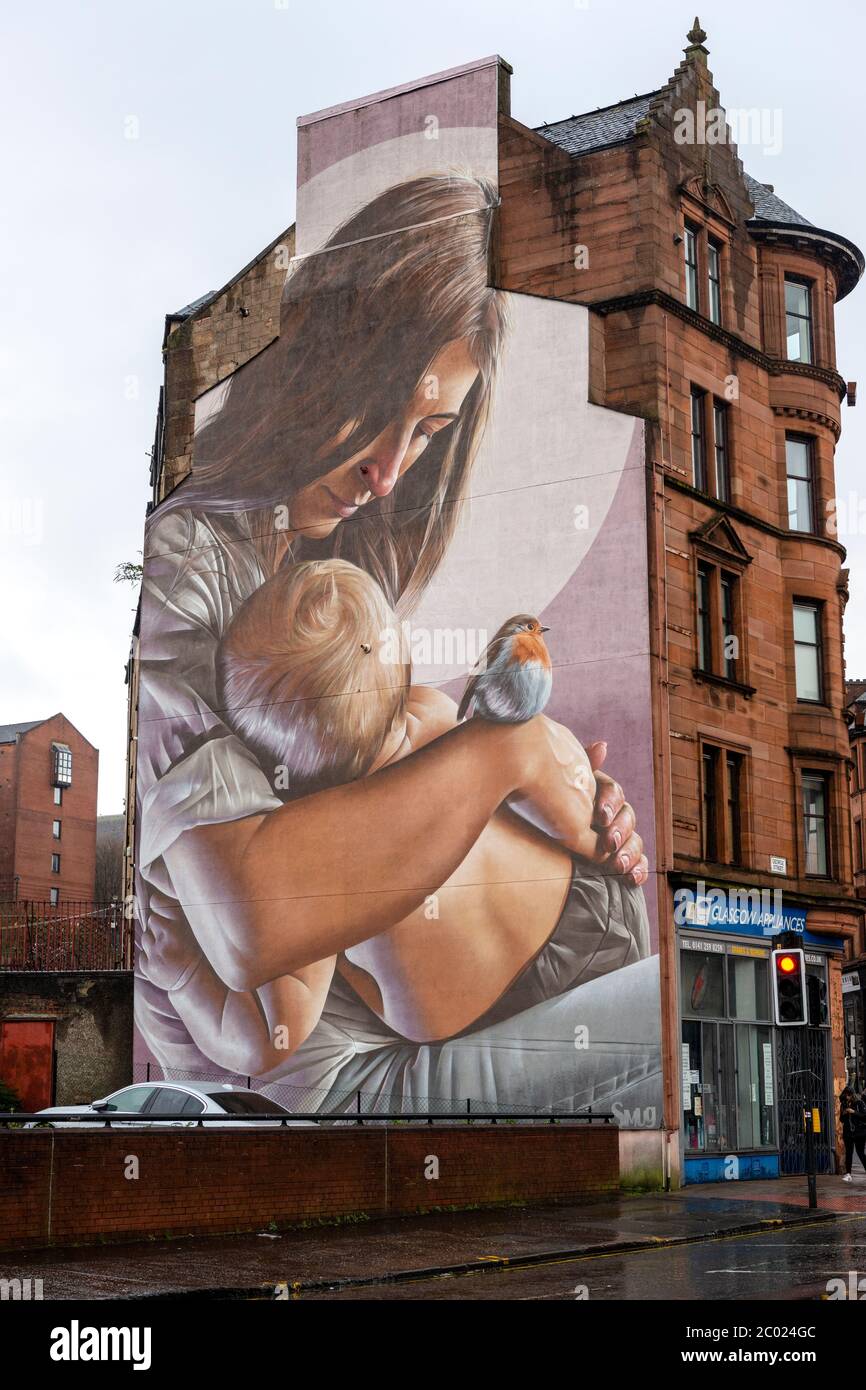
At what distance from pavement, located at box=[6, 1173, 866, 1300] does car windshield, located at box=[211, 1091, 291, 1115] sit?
9.18 ft

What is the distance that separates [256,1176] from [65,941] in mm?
21328

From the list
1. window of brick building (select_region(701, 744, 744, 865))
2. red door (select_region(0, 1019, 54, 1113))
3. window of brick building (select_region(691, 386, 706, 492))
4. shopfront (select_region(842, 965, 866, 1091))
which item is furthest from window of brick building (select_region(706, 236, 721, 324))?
shopfront (select_region(842, 965, 866, 1091))

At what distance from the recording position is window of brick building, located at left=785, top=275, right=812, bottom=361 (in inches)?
1383

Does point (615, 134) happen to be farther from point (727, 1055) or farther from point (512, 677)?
point (727, 1055)

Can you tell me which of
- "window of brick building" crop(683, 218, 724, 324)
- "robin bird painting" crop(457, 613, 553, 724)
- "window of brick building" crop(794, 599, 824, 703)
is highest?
"window of brick building" crop(683, 218, 724, 324)

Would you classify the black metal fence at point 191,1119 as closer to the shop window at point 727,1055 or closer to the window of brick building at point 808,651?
the shop window at point 727,1055

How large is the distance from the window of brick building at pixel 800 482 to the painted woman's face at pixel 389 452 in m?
7.10

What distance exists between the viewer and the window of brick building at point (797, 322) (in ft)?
115

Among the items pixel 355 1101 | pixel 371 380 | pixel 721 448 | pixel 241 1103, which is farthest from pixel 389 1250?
pixel 371 380

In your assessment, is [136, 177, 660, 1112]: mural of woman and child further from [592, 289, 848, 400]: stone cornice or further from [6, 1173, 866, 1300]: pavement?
[6, 1173, 866, 1300]: pavement

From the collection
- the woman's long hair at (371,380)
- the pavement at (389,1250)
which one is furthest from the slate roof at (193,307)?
the pavement at (389,1250)

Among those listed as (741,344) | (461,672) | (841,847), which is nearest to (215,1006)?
(461,672)

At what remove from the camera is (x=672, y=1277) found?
15750 mm
